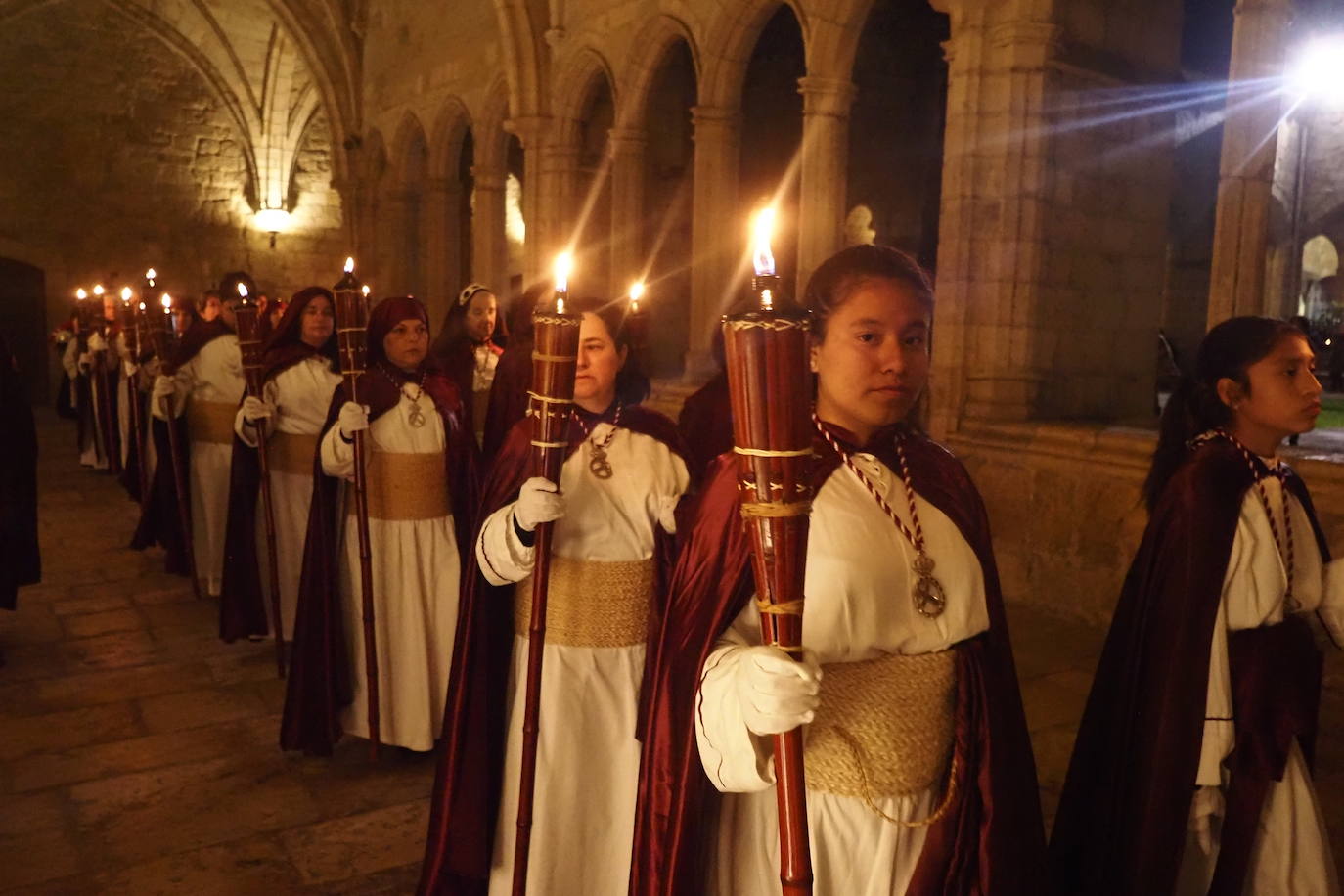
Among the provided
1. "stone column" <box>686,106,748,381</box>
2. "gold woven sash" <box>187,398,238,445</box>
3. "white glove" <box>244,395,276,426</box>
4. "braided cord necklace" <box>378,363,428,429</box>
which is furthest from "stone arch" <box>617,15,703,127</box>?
"braided cord necklace" <box>378,363,428,429</box>

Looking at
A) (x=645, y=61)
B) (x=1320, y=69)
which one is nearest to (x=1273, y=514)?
(x=645, y=61)

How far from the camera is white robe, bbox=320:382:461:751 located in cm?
377

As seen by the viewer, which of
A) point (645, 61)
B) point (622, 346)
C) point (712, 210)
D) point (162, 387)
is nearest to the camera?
point (622, 346)

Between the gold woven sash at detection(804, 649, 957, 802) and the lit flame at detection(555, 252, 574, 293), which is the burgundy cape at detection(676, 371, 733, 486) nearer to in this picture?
the lit flame at detection(555, 252, 574, 293)

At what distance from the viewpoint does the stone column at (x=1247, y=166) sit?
209 inches

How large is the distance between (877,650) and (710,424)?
1749 millimetres

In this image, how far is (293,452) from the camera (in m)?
4.90

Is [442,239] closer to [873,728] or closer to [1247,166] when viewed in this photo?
[1247,166]

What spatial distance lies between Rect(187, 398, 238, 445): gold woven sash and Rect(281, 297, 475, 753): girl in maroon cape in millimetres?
2693

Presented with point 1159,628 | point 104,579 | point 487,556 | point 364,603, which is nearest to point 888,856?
point 1159,628

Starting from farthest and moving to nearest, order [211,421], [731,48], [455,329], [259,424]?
[731,48] → [211,421] → [455,329] → [259,424]

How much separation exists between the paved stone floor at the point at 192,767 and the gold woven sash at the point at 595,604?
42.7 inches

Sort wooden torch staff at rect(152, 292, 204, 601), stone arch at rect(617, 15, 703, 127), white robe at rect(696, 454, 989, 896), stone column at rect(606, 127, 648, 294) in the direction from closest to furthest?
1. white robe at rect(696, 454, 989, 896)
2. wooden torch staff at rect(152, 292, 204, 601)
3. stone arch at rect(617, 15, 703, 127)
4. stone column at rect(606, 127, 648, 294)

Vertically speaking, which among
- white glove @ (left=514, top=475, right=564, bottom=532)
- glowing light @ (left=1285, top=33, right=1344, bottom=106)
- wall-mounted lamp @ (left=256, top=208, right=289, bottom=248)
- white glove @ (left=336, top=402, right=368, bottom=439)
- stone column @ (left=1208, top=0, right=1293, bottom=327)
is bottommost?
white glove @ (left=514, top=475, right=564, bottom=532)
